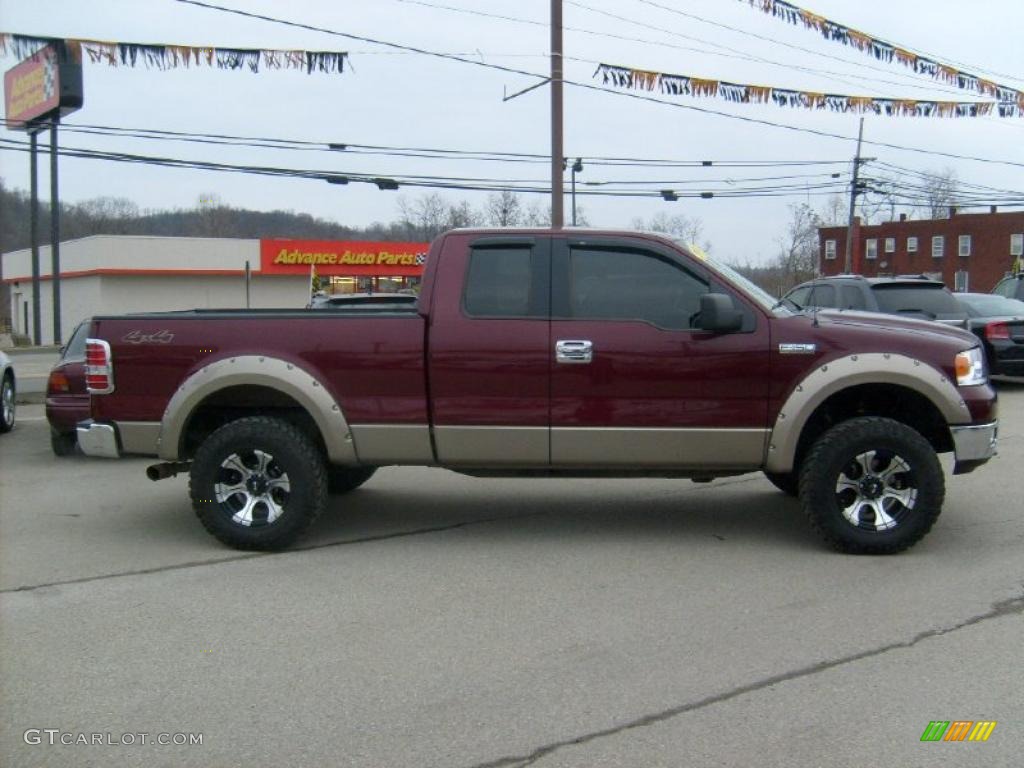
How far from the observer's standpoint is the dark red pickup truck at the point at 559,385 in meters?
5.79

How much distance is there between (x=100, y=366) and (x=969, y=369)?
5.44m

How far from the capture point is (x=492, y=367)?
19.3ft

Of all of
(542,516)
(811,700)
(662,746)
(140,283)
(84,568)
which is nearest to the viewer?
(662,746)

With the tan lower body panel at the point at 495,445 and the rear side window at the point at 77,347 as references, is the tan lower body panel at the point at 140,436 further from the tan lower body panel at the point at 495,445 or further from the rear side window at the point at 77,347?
the rear side window at the point at 77,347

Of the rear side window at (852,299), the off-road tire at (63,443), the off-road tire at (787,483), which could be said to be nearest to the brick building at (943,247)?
the rear side window at (852,299)

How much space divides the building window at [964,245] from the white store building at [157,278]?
4510cm

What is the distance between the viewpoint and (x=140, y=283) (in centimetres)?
4862

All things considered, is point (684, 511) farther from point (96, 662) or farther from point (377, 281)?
point (377, 281)

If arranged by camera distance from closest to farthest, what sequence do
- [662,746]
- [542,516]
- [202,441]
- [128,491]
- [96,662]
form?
[662,746] < [96,662] < [202,441] < [542,516] < [128,491]

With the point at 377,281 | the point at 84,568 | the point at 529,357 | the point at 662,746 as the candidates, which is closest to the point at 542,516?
the point at 529,357

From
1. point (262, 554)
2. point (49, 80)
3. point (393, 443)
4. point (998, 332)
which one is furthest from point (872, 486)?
point (49, 80)

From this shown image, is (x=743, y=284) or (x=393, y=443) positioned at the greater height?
(x=743, y=284)

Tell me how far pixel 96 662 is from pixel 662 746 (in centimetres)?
255

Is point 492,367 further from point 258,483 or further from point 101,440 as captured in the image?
point 101,440
